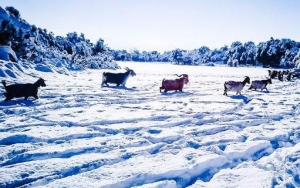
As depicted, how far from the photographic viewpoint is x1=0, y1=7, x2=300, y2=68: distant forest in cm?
2329

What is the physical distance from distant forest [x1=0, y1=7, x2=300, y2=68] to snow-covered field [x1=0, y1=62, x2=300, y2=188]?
1666cm

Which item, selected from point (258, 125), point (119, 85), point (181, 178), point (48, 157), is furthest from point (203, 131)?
point (119, 85)

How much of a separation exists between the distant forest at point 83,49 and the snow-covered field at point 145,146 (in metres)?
16.7

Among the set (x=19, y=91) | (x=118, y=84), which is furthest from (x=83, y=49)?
(x=19, y=91)

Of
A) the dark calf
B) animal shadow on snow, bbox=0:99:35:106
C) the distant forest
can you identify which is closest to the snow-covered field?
animal shadow on snow, bbox=0:99:35:106

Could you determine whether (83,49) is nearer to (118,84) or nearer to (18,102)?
(118,84)

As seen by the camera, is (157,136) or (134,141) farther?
(157,136)

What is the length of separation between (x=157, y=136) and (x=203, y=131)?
1.18 m

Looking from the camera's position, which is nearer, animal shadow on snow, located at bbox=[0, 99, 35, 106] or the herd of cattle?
animal shadow on snow, located at bbox=[0, 99, 35, 106]

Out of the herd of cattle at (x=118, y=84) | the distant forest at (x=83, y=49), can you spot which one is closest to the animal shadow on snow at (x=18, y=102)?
the herd of cattle at (x=118, y=84)

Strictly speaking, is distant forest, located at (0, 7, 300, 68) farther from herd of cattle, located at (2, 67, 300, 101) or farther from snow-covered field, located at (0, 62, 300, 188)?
snow-covered field, located at (0, 62, 300, 188)

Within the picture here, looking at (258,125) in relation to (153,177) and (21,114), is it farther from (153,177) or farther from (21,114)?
(21,114)

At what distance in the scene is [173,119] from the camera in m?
7.18

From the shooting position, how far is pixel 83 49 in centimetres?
5178
